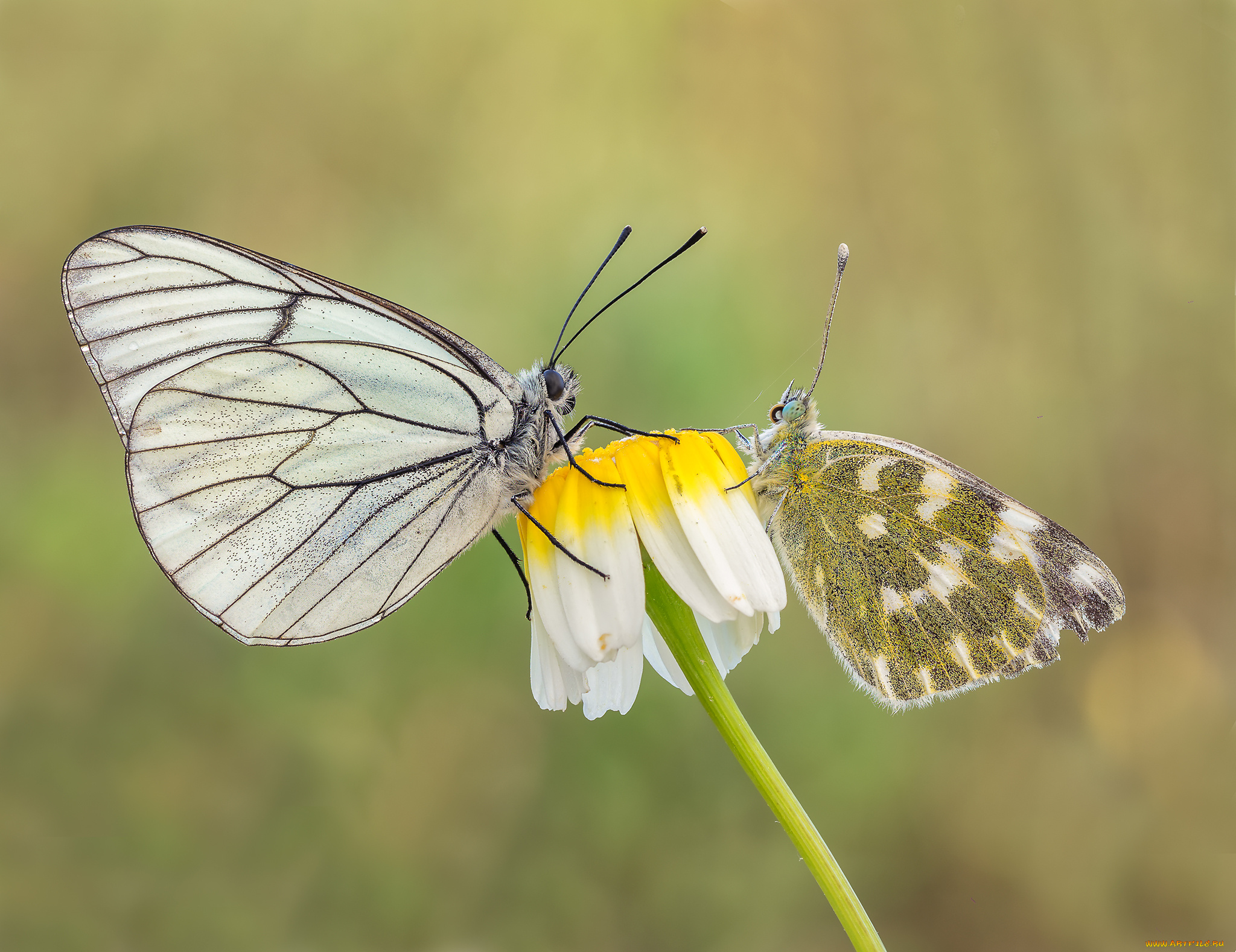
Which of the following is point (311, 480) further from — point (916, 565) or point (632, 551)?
point (916, 565)

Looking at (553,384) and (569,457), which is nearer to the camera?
(569,457)

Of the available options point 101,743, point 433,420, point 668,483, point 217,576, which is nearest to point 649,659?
point 668,483

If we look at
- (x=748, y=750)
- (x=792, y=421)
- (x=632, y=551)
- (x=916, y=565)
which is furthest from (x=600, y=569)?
(x=916, y=565)

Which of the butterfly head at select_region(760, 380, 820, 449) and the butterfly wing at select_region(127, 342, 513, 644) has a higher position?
the butterfly wing at select_region(127, 342, 513, 644)

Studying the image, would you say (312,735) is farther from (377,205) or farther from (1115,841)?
(1115,841)

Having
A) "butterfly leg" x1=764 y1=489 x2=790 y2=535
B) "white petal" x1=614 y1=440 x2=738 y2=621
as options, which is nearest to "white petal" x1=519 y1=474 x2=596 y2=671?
"white petal" x1=614 y1=440 x2=738 y2=621

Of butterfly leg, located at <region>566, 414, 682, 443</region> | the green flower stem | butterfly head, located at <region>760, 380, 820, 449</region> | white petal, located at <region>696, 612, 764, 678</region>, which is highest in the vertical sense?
butterfly leg, located at <region>566, 414, 682, 443</region>

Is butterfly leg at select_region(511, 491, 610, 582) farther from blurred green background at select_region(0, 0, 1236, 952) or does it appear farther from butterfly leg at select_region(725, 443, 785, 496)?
blurred green background at select_region(0, 0, 1236, 952)
